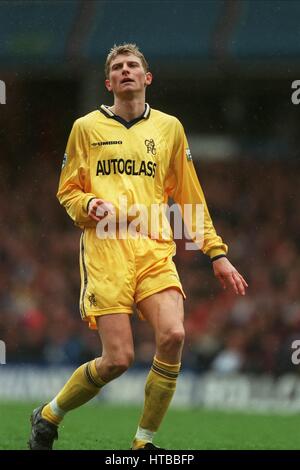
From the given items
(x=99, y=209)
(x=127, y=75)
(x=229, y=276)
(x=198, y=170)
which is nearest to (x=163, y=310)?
(x=229, y=276)

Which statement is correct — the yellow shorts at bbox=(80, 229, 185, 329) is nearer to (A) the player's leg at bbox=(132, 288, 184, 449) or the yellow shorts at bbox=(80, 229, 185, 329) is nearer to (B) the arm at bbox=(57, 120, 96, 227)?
(A) the player's leg at bbox=(132, 288, 184, 449)

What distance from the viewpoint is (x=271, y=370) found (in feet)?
53.0

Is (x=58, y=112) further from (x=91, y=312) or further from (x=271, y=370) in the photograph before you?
(x=91, y=312)

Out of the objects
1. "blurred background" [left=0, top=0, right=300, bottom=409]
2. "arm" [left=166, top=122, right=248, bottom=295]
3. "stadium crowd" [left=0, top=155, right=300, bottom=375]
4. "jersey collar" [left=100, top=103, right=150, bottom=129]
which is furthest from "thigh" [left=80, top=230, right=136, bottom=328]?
"stadium crowd" [left=0, top=155, right=300, bottom=375]

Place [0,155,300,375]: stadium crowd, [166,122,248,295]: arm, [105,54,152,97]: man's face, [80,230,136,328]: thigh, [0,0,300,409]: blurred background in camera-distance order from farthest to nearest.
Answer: [0,155,300,375]: stadium crowd → [0,0,300,409]: blurred background → [166,122,248,295]: arm → [105,54,152,97]: man's face → [80,230,136,328]: thigh

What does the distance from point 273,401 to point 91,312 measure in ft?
29.2

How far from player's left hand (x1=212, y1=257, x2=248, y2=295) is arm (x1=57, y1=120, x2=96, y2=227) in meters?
0.86

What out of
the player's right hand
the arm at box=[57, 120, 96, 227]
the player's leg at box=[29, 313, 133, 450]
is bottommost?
the player's leg at box=[29, 313, 133, 450]

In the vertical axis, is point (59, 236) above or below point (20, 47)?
below

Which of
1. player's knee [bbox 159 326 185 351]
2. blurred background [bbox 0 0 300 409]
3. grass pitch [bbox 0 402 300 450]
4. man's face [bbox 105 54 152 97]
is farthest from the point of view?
blurred background [bbox 0 0 300 409]

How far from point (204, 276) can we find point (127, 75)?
39.5 ft

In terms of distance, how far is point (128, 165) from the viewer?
7.18 metres

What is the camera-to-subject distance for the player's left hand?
7264 mm
